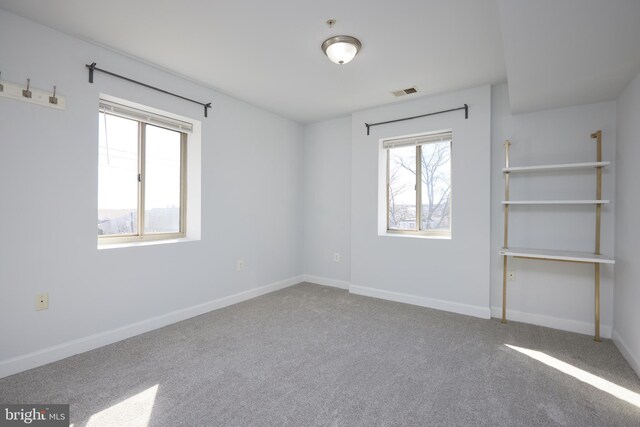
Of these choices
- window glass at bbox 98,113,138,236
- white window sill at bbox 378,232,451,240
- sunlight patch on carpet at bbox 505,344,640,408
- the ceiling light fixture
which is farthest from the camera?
white window sill at bbox 378,232,451,240

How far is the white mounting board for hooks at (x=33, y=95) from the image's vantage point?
211 centimetres

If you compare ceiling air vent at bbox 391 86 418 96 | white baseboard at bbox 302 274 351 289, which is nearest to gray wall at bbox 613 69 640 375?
ceiling air vent at bbox 391 86 418 96

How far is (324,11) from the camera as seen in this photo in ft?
6.85

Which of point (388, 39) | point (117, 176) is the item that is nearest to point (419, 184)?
point (388, 39)

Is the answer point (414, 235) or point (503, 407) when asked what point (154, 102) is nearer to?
point (414, 235)

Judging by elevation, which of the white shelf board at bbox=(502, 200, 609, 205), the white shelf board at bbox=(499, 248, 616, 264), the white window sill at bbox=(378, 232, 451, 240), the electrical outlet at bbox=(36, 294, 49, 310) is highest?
the white shelf board at bbox=(502, 200, 609, 205)

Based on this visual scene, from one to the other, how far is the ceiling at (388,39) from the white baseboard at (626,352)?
82.2 inches

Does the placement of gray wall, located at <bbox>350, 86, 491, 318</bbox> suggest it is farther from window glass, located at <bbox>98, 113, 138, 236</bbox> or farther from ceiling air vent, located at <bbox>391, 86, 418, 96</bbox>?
window glass, located at <bbox>98, 113, 138, 236</bbox>

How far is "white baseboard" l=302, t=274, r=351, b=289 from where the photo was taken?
4459mm

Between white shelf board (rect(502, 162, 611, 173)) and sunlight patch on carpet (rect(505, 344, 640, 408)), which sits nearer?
sunlight patch on carpet (rect(505, 344, 640, 408))

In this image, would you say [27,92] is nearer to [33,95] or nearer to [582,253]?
[33,95]

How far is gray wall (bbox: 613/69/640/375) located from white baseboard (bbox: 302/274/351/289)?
9.09 feet

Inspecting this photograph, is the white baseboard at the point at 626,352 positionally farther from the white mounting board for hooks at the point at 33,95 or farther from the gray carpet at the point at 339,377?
the white mounting board for hooks at the point at 33,95

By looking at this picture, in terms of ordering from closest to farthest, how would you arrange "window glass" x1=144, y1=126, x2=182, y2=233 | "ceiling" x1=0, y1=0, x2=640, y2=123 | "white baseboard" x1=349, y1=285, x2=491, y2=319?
"ceiling" x1=0, y1=0, x2=640, y2=123
"window glass" x1=144, y1=126, x2=182, y2=233
"white baseboard" x1=349, y1=285, x2=491, y2=319
